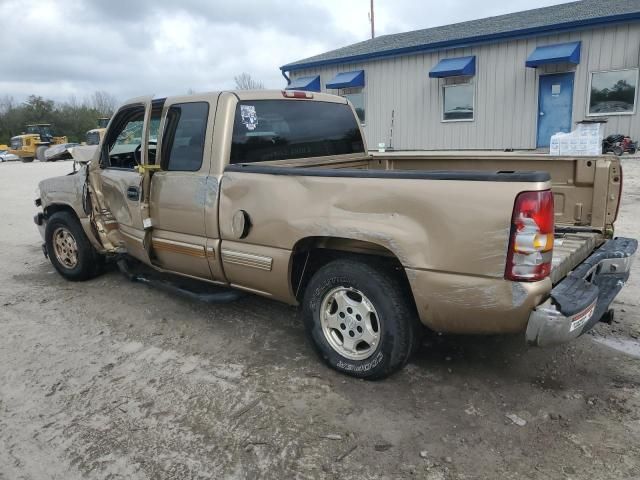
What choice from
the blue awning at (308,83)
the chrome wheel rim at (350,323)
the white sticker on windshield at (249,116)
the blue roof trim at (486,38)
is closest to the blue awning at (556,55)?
the blue roof trim at (486,38)

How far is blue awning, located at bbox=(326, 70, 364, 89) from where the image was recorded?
18.0m

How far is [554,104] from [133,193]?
13.2 meters

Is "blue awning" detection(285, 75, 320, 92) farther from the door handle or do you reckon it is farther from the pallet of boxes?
the door handle

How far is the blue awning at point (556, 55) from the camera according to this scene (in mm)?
13562

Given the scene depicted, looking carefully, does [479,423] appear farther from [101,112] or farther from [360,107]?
[101,112]

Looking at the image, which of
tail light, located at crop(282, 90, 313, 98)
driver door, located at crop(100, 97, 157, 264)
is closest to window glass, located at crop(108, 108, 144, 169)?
driver door, located at crop(100, 97, 157, 264)

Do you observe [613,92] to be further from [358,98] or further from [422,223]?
[422,223]

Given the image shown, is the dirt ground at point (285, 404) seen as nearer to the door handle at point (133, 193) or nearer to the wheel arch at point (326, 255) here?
the wheel arch at point (326, 255)

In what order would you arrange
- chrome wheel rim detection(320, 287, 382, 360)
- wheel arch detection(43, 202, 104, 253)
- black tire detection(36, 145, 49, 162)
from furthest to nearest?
black tire detection(36, 145, 49, 162), wheel arch detection(43, 202, 104, 253), chrome wheel rim detection(320, 287, 382, 360)

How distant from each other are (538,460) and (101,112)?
6530cm

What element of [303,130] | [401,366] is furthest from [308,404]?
[303,130]

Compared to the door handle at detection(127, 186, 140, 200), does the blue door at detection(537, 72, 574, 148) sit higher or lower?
higher

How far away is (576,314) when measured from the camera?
2.78 metres

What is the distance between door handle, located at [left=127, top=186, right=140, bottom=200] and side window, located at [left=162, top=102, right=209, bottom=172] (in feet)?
1.27
